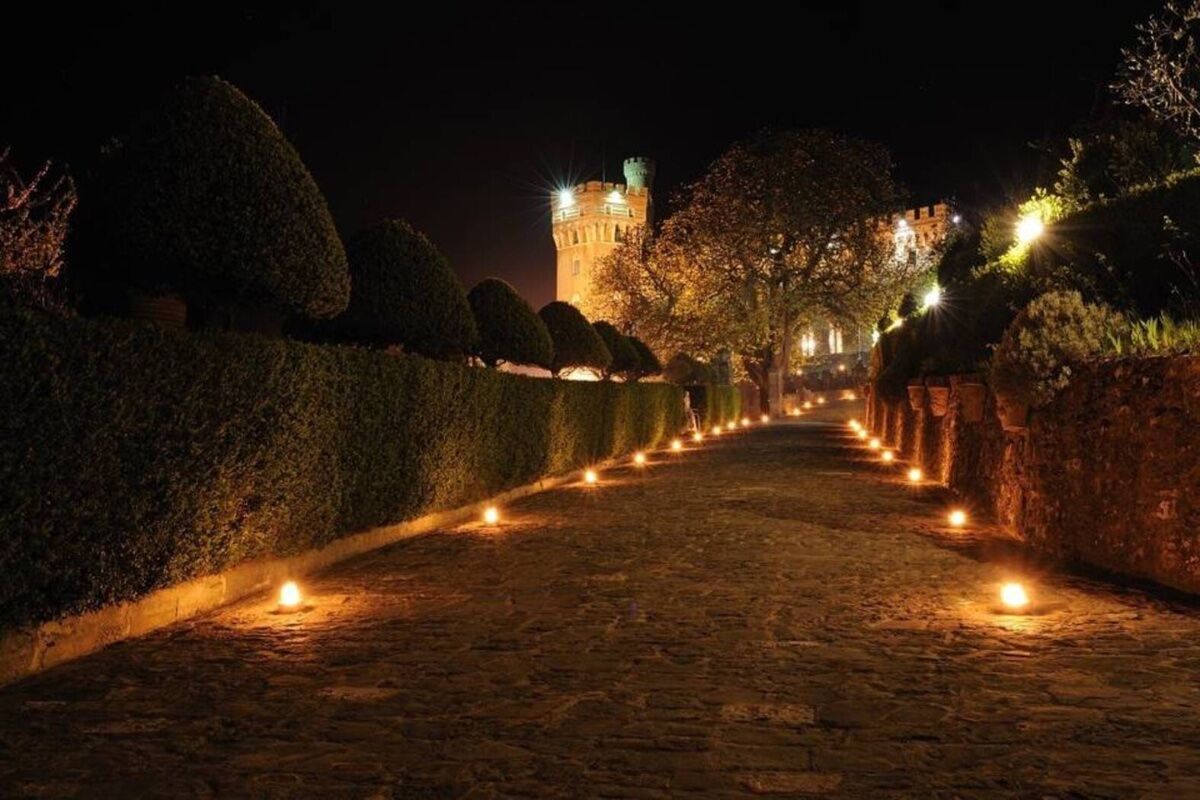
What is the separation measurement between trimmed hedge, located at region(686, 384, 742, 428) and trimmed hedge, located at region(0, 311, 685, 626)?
91.7 ft

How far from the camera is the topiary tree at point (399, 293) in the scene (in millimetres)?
12891

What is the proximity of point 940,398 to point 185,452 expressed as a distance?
1204cm

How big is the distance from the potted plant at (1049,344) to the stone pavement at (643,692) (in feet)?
6.56

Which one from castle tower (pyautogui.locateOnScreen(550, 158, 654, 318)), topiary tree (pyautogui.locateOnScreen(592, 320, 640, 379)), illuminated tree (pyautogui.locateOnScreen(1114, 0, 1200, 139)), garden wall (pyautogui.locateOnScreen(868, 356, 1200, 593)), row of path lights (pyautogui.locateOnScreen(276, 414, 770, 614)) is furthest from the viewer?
castle tower (pyautogui.locateOnScreen(550, 158, 654, 318))

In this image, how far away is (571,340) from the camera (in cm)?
2362

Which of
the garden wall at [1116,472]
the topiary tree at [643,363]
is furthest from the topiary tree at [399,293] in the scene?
the topiary tree at [643,363]

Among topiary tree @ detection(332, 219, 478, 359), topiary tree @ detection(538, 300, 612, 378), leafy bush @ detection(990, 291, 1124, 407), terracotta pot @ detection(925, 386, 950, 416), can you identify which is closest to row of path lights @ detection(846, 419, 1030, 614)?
terracotta pot @ detection(925, 386, 950, 416)

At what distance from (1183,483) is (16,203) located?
1235cm

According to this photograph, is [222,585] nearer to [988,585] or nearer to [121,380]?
[121,380]

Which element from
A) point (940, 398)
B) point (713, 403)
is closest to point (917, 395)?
point (940, 398)

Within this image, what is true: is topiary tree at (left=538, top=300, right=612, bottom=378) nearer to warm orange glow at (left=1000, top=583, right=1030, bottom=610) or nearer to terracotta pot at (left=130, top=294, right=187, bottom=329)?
terracotta pot at (left=130, top=294, right=187, bottom=329)

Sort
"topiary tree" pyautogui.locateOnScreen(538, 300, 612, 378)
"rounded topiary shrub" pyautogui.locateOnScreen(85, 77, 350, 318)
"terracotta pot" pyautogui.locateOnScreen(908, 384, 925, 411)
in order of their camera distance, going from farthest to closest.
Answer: "topiary tree" pyautogui.locateOnScreen(538, 300, 612, 378)
"terracotta pot" pyautogui.locateOnScreen(908, 384, 925, 411)
"rounded topiary shrub" pyautogui.locateOnScreen(85, 77, 350, 318)

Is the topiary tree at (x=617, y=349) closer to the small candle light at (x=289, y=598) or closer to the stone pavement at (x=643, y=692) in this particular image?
the stone pavement at (x=643, y=692)

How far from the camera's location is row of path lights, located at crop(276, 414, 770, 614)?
709cm
